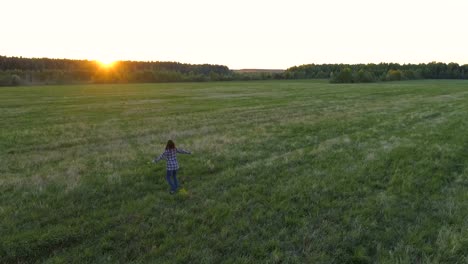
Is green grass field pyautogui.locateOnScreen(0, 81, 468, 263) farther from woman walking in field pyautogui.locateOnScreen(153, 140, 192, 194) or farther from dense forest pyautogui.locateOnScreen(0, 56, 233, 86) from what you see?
dense forest pyautogui.locateOnScreen(0, 56, 233, 86)

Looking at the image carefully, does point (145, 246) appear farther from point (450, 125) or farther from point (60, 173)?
point (450, 125)

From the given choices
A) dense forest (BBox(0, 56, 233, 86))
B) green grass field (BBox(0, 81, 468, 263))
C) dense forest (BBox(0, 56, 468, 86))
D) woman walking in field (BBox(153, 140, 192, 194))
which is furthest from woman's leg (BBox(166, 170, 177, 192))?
dense forest (BBox(0, 56, 233, 86))

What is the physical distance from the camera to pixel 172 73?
4392 inches

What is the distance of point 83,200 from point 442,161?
10.2m

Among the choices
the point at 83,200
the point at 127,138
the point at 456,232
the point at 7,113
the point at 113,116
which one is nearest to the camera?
the point at 456,232

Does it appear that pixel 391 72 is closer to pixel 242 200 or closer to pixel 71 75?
pixel 71 75

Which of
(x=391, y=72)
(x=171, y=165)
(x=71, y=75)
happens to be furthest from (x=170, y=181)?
(x=391, y=72)

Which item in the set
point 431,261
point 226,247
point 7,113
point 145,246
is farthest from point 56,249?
point 7,113

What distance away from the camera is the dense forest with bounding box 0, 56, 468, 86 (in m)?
94.2

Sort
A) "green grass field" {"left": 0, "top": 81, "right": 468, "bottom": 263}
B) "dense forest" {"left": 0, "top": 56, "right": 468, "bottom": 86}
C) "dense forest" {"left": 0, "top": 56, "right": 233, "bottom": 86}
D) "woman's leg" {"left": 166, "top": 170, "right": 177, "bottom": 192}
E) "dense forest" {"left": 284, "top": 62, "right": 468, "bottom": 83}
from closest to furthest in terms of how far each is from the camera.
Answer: "green grass field" {"left": 0, "top": 81, "right": 468, "bottom": 263} → "woman's leg" {"left": 166, "top": 170, "right": 177, "bottom": 192} → "dense forest" {"left": 0, "top": 56, "right": 468, "bottom": 86} → "dense forest" {"left": 0, "top": 56, "right": 233, "bottom": 86} → "dense forest" {"left": 284, "top": 62, "right": 468, "bottom": 83}

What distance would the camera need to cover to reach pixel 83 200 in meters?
7.57

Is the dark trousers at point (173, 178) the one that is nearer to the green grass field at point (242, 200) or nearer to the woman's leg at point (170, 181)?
the woman's leg at point (170, 181)

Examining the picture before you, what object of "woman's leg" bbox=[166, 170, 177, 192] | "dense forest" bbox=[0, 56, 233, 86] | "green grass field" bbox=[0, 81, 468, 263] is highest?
"dense forest" bbox=[0, 56, 233, 86]

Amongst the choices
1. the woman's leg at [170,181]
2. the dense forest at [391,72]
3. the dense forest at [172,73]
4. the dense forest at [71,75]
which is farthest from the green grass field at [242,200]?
the dense forest at [71,75]
